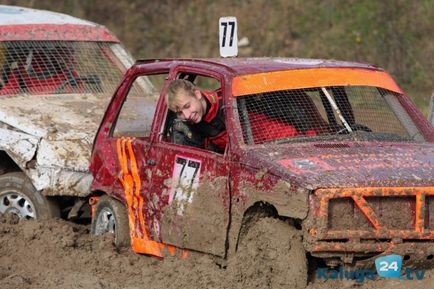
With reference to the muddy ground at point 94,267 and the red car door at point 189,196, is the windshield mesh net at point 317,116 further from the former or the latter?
the muddy ground at point 94,267

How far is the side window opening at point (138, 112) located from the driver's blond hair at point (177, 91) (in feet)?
2.82

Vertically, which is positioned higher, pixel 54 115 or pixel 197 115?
pixel 54 115

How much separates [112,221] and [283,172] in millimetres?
2261

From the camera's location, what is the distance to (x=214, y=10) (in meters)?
22.6

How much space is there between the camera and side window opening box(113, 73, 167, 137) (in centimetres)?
913

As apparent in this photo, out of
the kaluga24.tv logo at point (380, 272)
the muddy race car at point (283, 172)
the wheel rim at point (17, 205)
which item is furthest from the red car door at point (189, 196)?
the wheel rim at point (17, 205)

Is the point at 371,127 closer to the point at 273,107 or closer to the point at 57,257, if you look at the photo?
the point at 273,107

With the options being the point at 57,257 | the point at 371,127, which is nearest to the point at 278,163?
the point at 371,127

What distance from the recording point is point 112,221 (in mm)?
8531

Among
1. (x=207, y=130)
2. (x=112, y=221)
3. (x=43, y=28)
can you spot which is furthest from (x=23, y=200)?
(x=207, y=130)

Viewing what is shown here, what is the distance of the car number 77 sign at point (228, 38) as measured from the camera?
899 centimetres

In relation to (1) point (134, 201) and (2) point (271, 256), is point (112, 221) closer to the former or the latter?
(1) point (134, 201)

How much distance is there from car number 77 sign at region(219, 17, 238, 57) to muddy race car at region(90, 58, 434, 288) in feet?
2.26

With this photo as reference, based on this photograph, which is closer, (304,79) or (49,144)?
(304,79)
